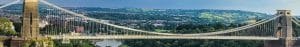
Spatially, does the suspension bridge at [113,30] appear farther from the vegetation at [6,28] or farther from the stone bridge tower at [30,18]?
the vegetation at [6,28]

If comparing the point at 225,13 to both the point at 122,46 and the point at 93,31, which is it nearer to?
the point at 122,46

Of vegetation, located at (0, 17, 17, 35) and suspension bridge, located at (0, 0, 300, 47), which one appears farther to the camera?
vegetation, located at (0, 17, 17, 35)

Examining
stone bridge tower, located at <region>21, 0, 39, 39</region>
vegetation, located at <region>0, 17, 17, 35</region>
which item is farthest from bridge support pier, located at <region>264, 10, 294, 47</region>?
stone bridge tower, located at <region>21, 0, 39, 39</region>

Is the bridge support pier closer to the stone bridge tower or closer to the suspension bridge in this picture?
the suspension bridge

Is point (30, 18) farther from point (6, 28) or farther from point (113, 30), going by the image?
point (113, 30)

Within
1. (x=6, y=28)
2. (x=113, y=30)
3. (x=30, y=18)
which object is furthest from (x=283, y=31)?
(x=30, y=18)

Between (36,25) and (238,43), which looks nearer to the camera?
(36,25)

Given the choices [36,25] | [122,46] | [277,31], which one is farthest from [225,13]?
[36,25]
